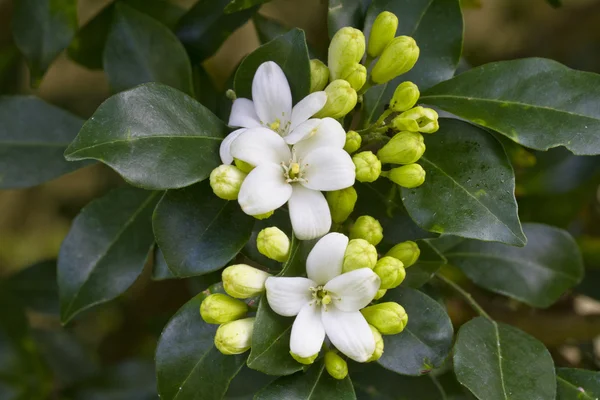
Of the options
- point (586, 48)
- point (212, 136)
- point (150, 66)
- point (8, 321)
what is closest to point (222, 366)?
point (212, 136)

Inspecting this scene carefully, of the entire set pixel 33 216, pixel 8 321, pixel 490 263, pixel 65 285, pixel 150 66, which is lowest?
pixel 33 216

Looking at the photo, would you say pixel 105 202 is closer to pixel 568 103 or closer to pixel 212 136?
pixel 212 136

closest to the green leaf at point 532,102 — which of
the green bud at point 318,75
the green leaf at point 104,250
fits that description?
the green bud at point 318,75

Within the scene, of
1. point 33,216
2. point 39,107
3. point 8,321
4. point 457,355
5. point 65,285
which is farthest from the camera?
point 33,216

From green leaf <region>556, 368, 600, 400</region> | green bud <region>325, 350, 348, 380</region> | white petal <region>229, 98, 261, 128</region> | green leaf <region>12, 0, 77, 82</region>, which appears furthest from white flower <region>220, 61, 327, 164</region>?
green leaf <region>556, 368, 600, 400</region>

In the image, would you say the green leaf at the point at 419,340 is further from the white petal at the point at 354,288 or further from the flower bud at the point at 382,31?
the flower bud at the point at 382,31

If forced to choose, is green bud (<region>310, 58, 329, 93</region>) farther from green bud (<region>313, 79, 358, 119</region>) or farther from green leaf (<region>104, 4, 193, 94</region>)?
green leaf (<region>104, 4, 193, 94</region>)

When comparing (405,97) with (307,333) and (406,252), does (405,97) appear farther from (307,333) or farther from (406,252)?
(307,333)
